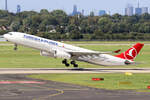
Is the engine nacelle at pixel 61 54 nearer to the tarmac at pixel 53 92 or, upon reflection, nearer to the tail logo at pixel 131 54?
the tail logo at pixel 131 54

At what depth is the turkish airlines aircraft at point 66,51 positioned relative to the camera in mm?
57188

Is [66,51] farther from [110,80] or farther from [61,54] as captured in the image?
[110,80]

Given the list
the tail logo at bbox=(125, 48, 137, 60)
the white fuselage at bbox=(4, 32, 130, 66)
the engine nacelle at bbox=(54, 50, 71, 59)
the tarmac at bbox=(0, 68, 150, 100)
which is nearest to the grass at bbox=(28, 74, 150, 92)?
the tarmac at bbox=(0, 68, 150, 100)

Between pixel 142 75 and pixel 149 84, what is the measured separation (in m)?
8.16

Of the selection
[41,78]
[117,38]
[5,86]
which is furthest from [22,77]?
[117,38]

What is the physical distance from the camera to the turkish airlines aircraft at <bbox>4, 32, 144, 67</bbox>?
57.2 meters

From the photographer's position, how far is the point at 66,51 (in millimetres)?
57906

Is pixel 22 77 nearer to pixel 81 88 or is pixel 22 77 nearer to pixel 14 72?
pixel 14 72

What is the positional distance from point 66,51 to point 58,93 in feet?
70.3

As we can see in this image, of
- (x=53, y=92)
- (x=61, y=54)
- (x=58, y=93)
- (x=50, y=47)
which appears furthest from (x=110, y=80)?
(x=50, y=47)

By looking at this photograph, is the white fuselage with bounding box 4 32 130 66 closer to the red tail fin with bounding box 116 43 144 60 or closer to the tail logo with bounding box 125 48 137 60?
the red tail fin with bounding box 116 43 144 60

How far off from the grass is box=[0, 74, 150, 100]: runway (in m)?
2.38

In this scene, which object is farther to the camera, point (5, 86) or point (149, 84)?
point (149, 84)

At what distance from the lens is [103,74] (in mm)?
52906
